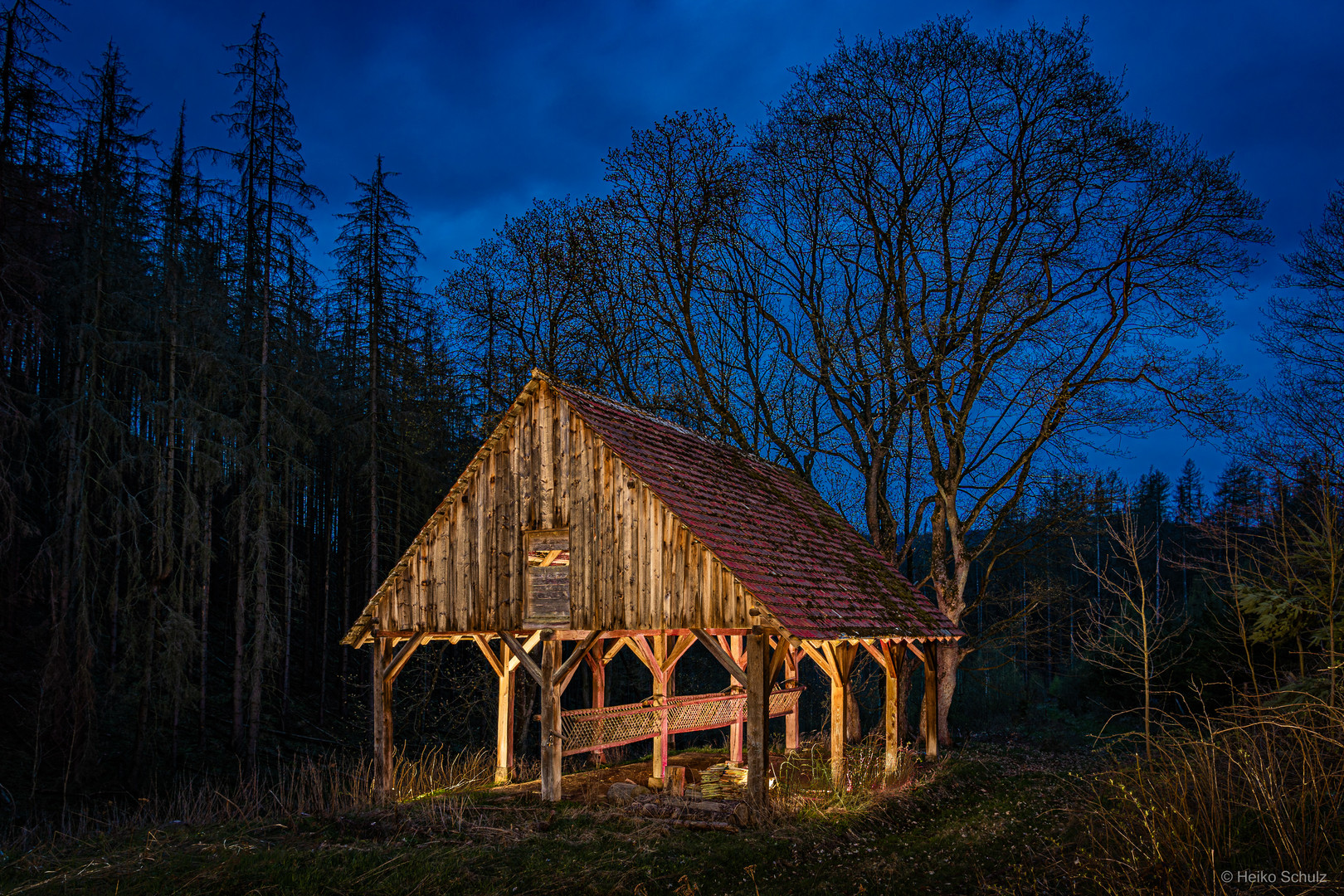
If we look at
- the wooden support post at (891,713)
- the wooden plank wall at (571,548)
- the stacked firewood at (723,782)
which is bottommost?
the stacked firewood at (723,782)

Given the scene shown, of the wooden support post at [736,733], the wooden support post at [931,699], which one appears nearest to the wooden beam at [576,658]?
the wooden support post at [736,733]

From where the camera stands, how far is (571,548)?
1250 centimetres

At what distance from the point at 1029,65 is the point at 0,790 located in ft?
84.2

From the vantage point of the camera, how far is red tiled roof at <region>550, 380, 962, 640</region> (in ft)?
38.8

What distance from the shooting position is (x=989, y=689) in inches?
1166

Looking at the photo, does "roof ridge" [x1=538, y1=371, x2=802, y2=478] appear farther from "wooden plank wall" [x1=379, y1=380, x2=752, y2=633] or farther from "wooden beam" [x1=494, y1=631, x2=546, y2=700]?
"wooden beam" [x1=494, y1=631, x2=546, y2=700]

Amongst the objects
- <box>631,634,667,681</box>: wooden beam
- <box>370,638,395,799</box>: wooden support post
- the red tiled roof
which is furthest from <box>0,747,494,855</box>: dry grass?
the red tiled roof

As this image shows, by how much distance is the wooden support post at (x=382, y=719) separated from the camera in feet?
43.7

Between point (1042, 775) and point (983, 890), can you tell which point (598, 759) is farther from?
point (983, 890)

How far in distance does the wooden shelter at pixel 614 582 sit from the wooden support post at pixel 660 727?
0.04 metres

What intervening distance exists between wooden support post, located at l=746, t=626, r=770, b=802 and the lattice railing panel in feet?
8.78

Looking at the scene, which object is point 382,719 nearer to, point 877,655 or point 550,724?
point 550,724

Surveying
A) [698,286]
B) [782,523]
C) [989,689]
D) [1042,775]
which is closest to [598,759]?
[782,523]

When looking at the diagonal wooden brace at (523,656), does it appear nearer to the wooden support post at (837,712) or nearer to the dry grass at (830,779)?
the dry grass at (830,779)
